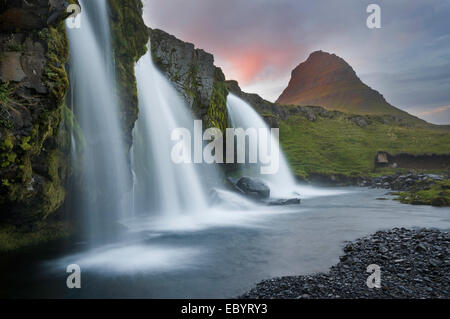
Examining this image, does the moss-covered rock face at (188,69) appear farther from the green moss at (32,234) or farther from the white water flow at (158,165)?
the green moss at (32,234)

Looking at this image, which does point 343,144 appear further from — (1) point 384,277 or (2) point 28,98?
(2) point 28,98

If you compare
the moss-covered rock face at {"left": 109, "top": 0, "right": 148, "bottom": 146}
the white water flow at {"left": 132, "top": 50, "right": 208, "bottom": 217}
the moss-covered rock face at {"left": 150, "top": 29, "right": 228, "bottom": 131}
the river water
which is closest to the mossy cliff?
the river water

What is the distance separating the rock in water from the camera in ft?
92.3

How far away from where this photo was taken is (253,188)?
28.5 metres

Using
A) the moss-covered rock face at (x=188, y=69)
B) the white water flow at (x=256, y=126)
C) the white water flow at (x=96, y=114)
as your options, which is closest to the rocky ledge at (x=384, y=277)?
the white water flow at (x=96, y=114)

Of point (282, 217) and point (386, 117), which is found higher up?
point (386, 117)

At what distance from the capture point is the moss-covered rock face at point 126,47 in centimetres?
1684

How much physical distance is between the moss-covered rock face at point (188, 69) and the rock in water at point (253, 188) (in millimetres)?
8247

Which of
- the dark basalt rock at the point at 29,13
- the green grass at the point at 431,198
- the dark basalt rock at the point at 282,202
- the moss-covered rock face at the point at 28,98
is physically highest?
the dark basalt rock at the point at 29,13

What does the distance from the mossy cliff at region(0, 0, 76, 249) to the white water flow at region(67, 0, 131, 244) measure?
2835 millimetres

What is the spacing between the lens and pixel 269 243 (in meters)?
13.6

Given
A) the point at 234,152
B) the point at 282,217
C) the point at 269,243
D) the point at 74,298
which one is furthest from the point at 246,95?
the point at 74,298
